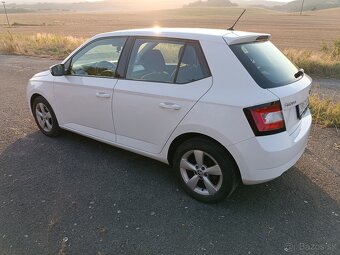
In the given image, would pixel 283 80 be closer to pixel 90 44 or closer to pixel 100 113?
pixel 100 113

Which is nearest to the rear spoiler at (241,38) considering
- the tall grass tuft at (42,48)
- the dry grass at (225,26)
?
the tall grass tuft at (42,48)

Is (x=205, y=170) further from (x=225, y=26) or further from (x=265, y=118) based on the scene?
(x=225, y=26)

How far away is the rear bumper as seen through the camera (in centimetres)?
307

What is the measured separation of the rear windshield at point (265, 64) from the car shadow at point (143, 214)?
1272 mm

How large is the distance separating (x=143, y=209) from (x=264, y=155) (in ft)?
4.43

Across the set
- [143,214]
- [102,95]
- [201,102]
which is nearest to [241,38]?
[201,102]

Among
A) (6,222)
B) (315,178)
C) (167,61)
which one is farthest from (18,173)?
(315,178)

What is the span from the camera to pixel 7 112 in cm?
681

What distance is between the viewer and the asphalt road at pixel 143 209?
3018 millimetres

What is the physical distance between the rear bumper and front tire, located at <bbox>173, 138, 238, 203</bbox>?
0.14 metres

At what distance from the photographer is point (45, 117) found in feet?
17.5

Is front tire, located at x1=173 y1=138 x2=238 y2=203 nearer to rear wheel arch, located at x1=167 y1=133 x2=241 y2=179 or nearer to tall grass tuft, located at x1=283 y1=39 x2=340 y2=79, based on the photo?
rear wheel arch, located at x1=167 y1=133 x2=241 y2=179

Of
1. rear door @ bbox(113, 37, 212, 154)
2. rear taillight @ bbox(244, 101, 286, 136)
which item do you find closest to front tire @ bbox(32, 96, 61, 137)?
rear door @ bbox(113, 37, 212, 154)

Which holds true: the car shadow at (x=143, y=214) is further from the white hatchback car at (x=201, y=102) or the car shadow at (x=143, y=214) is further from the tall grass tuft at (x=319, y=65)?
the tall grass tuft at (x=319, y=65)
